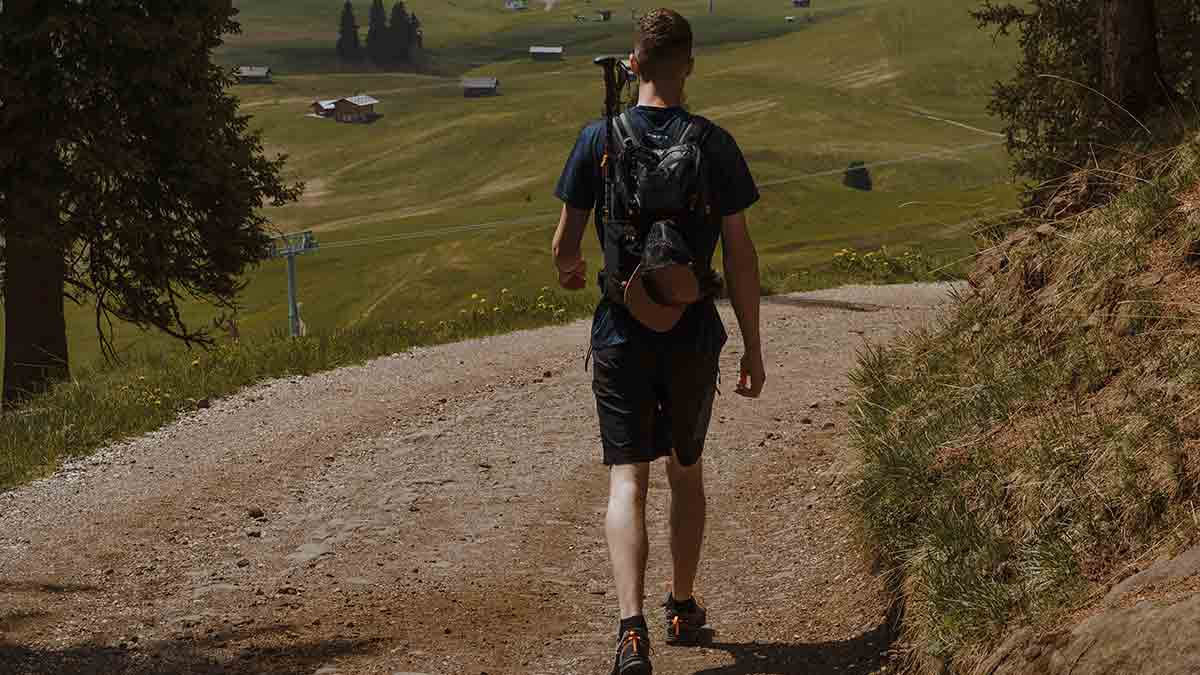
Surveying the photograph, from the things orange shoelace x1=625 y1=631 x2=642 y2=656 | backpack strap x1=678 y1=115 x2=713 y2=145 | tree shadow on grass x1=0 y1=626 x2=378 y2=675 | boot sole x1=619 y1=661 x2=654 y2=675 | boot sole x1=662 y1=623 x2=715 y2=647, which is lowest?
tree shadow on grass x1=0 y1=626 x2=378 y2=675

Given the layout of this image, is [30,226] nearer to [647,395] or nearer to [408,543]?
[408,543]

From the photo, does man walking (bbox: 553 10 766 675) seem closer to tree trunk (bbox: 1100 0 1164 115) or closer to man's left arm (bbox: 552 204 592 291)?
man's left arm (bbox: 552 204 592 291)

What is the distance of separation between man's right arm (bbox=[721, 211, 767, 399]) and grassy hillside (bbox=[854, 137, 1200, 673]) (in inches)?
35.2

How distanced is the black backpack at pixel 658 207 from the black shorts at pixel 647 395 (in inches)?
8.9

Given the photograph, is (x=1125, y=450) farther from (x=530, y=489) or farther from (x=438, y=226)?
(x=438, y=226)

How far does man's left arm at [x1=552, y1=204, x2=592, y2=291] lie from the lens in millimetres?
5766

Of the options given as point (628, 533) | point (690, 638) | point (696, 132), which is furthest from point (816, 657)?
point (696, 132)

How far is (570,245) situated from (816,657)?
1.82 meters

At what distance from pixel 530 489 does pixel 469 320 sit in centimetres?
823

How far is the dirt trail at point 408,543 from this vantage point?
6.49 metres

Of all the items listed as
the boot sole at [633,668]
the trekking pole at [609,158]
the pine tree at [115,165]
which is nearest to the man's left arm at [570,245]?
the trekking pole at [609,158]

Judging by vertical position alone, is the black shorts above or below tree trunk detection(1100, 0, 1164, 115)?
below

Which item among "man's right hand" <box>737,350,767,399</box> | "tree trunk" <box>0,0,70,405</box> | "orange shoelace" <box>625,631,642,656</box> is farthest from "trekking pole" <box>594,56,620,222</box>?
"tree trunk" <box>0,0,70,405</box>

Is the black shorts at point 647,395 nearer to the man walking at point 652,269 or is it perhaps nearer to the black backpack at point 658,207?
the man walking at point 652,269
